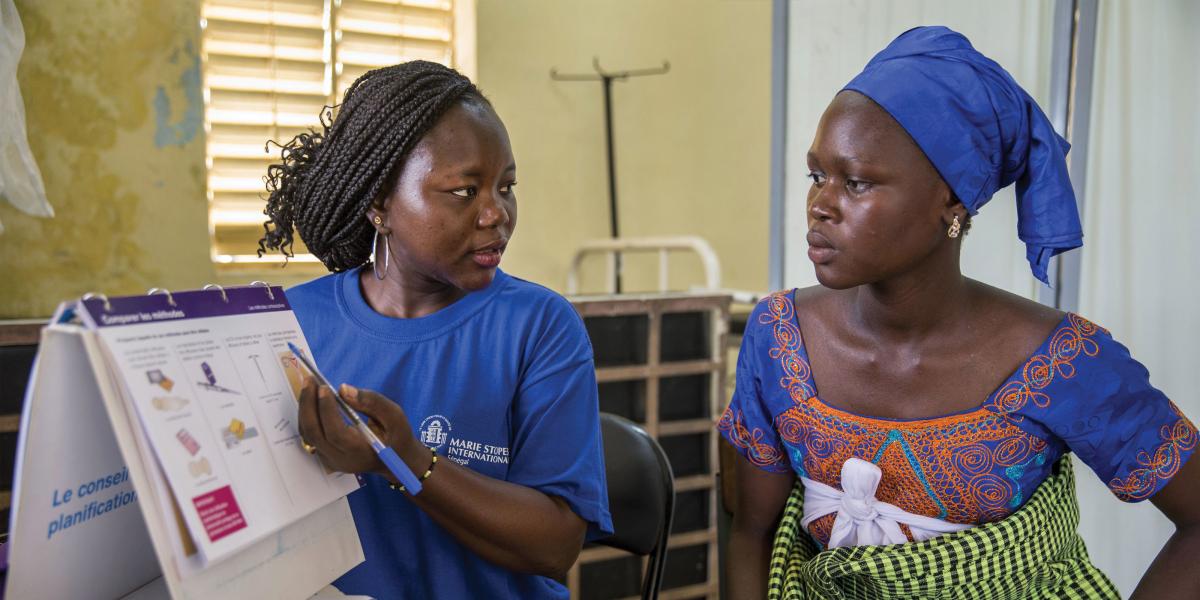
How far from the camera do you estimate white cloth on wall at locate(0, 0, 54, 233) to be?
88.7 inches

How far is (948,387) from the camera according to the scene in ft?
Answer: 4.11

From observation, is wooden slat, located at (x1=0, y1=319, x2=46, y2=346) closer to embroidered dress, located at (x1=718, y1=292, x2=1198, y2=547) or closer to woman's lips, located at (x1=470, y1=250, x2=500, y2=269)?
woman's lips, located at (x1=470, y1=250, x2=500, y2=269)

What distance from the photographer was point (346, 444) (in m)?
0.89

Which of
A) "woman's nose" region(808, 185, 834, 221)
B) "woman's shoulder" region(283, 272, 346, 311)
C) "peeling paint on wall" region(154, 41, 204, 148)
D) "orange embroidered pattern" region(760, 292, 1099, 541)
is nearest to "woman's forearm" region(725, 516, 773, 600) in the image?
Answer: "orange embroidered pattern" region(760, 292, 1099, 541)

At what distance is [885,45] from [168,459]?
1936 millimetres

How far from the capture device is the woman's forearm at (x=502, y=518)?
40.7 inches

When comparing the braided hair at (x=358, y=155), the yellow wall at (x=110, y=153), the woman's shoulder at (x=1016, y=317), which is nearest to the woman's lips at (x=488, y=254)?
the braided hair at (x=358, y=155)

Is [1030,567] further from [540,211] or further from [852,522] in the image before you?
[540,211]

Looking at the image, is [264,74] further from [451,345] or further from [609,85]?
[451,345]

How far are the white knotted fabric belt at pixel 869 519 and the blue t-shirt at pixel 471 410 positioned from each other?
0.33m

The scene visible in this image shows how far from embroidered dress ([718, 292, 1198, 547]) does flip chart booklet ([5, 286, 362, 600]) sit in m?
0.71

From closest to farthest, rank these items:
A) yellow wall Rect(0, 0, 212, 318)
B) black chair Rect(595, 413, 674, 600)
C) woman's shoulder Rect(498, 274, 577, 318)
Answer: woman's shoulder Rect(498, 274, 577, 318), black chair Rect(595, 413, 674, 600), yellow wall Rect(0, 0, 212, 318)

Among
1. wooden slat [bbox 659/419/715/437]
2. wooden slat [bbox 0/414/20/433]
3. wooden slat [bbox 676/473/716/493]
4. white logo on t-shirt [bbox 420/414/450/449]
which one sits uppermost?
white logo on t-shirt [bbox 420/414/450/449]

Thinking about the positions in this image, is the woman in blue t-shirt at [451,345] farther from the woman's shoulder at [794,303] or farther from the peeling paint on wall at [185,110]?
the peeling paint on wall at [185,110]
